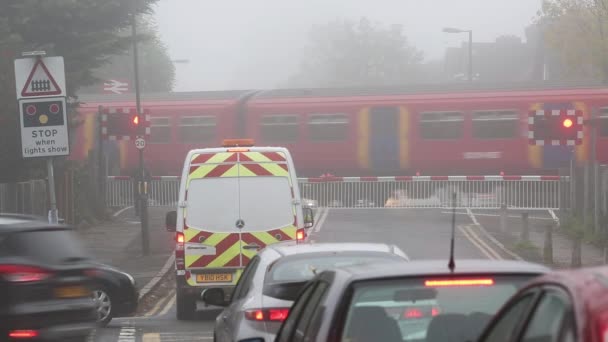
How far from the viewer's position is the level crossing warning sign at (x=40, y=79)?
15.3 metres

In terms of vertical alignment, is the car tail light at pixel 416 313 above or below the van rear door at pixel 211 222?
above

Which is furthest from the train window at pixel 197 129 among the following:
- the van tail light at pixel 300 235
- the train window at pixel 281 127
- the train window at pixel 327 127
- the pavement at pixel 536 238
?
the van tail light at pixel 300 235

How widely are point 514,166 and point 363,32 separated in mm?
85425

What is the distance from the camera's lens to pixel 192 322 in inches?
612

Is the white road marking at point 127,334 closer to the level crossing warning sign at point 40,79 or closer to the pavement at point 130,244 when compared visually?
the level crossing warning sign at point 40,79

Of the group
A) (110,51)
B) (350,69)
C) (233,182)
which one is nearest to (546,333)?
(233,182)

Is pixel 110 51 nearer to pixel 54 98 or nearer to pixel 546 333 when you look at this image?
pixel 54 98

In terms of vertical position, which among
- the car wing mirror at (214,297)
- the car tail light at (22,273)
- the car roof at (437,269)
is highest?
the car roof at (437,269)

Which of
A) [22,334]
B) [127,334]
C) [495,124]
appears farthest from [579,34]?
[22,334]

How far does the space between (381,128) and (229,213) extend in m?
24.4

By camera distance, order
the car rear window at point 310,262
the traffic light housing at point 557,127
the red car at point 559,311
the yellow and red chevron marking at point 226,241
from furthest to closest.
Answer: the traffic light housing at point 557,127
the yellow and red chevron marking at point 226,241
the car rear window at point 310,262
the red car at point 559,311

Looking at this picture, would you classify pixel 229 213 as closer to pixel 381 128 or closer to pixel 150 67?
pixel 381 128

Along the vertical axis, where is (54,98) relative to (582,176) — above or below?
above

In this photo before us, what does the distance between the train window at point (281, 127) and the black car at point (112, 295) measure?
82.9ft
